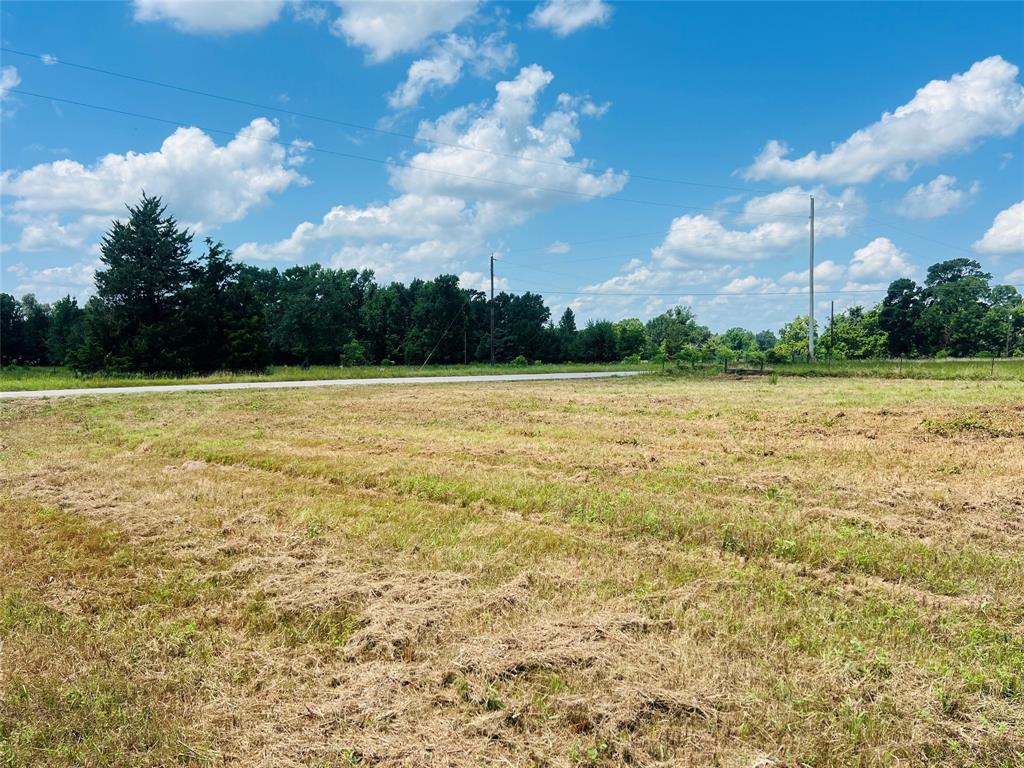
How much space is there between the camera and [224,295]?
5500 cm

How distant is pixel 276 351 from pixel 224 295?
13969 mm

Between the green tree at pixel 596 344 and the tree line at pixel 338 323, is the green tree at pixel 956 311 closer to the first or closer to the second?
the tree line at pixel 338 323

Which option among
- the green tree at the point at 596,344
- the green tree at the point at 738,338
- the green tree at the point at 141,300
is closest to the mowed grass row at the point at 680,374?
the green tree at the point at 141,300

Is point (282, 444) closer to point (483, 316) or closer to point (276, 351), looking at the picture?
point (276, 351)

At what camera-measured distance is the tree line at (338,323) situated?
50.0 m

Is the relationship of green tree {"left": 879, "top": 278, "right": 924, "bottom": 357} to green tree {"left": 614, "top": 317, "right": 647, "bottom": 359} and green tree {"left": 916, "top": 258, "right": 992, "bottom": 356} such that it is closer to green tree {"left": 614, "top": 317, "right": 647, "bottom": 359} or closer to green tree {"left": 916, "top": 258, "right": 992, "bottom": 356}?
green tree {"left": 916, "top": 258, "right": 992, "bottom": 356}

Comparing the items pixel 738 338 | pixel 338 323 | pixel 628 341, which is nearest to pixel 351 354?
pixel 338 323

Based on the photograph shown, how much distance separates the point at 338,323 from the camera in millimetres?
69938

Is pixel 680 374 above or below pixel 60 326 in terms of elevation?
below

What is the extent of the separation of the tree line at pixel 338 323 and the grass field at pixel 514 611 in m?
44.1

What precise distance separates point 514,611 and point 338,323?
68.6 metres

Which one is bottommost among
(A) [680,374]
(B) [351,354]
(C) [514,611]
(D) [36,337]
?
(C) [514,611]

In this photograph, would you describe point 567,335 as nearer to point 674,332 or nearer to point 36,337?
point 674,332

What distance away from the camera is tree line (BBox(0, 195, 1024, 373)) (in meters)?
50.0
